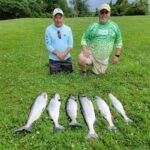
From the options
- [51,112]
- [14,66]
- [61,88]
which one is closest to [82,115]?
[51,112]

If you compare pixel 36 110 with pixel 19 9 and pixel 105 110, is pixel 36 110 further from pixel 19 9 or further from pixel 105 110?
pixel 19 9

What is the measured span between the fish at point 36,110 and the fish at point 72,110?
403 millimetres

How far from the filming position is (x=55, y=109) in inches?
234

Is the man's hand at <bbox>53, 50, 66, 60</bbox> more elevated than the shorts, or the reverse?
the man's hand at <bbox>53, 50, 66, 60</bbox>

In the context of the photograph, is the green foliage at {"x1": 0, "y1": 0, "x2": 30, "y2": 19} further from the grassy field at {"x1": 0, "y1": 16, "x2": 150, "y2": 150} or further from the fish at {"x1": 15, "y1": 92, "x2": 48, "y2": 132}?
the fish at {"x1": 15, "y1": 92, "x2": 48, "y2": 132}

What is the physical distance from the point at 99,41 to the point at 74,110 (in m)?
2.34

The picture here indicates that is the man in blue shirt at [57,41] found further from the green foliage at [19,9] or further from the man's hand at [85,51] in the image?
the green foliage at [19,9]

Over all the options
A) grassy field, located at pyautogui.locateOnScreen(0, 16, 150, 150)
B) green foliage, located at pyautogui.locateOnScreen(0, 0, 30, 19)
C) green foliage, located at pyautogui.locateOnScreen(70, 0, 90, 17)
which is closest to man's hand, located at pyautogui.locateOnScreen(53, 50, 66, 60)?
grassy field, located at pyautogui.locateOnScreen(0, 16, 150, 150)

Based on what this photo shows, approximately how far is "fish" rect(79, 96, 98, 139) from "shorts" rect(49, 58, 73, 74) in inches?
71.6

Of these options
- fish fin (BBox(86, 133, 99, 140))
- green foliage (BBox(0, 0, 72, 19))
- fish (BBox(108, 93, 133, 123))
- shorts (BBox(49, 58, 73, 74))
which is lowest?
green foliage (BBox(0, 0, 72, 19))

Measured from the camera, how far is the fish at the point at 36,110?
5.28 m

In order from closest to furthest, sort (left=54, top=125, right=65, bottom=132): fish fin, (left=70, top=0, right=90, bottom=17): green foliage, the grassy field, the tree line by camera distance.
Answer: the grassy field
(left=54, top=125, right=65, bottom=132): fish fin
the tree line
(left=70, top=0, right=90, bottom=17): green foliage

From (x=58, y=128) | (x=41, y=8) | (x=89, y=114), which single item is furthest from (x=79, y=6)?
(x=58, y=128)

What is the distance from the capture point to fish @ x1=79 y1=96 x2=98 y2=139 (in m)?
5.10
